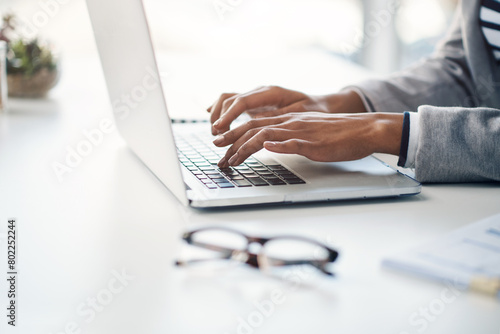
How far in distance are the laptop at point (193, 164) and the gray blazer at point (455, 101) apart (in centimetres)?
7

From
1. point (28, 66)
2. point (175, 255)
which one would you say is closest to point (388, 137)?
point (175, 255)

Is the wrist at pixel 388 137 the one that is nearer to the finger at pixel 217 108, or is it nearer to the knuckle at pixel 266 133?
the knuckle at pixel 266 133

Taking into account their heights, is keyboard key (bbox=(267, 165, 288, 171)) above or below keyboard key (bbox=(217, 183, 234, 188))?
below

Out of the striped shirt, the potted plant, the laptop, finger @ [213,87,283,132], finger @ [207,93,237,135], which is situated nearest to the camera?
the laptop

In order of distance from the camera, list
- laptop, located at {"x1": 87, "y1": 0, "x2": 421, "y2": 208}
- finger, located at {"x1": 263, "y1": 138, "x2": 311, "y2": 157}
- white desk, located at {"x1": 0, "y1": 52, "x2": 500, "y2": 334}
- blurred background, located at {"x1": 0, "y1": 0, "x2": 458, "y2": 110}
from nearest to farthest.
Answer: white desk, located at {"x1": 0, "y1": 52, "x2": 500, "y2": 334} < laptop, located at {"x1": 87, "y1": 0, "x2": 421, "y2": 208} < finger, located at {"x1": 263, "y1": 138, "x2": 311, "y2": 157} < blurred background, located at {"x1": 0, "y1": 0, "x2": 458, "y2": 110}

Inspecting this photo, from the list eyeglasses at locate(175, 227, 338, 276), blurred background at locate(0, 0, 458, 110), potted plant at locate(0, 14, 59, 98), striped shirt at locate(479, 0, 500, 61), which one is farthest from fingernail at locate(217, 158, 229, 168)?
blurred background at locate(0, 0, 458, 110)

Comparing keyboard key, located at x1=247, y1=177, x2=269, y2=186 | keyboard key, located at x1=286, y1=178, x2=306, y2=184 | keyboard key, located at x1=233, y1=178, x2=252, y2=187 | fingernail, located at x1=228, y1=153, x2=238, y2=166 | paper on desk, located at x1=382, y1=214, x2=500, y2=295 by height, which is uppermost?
fingernail, located at x1=228, y1=153, x2=238, y2=166

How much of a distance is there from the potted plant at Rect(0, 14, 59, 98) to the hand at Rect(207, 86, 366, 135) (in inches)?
23.9

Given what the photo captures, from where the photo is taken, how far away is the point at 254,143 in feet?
2.76

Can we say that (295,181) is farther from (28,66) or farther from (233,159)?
(28,66)

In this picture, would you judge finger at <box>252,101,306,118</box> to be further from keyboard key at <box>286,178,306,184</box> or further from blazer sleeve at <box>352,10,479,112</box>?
keyboard key at <box>286,178,306,184</box>

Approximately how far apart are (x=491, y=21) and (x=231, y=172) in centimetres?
72

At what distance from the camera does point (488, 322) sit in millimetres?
499

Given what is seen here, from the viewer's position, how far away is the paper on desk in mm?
552
